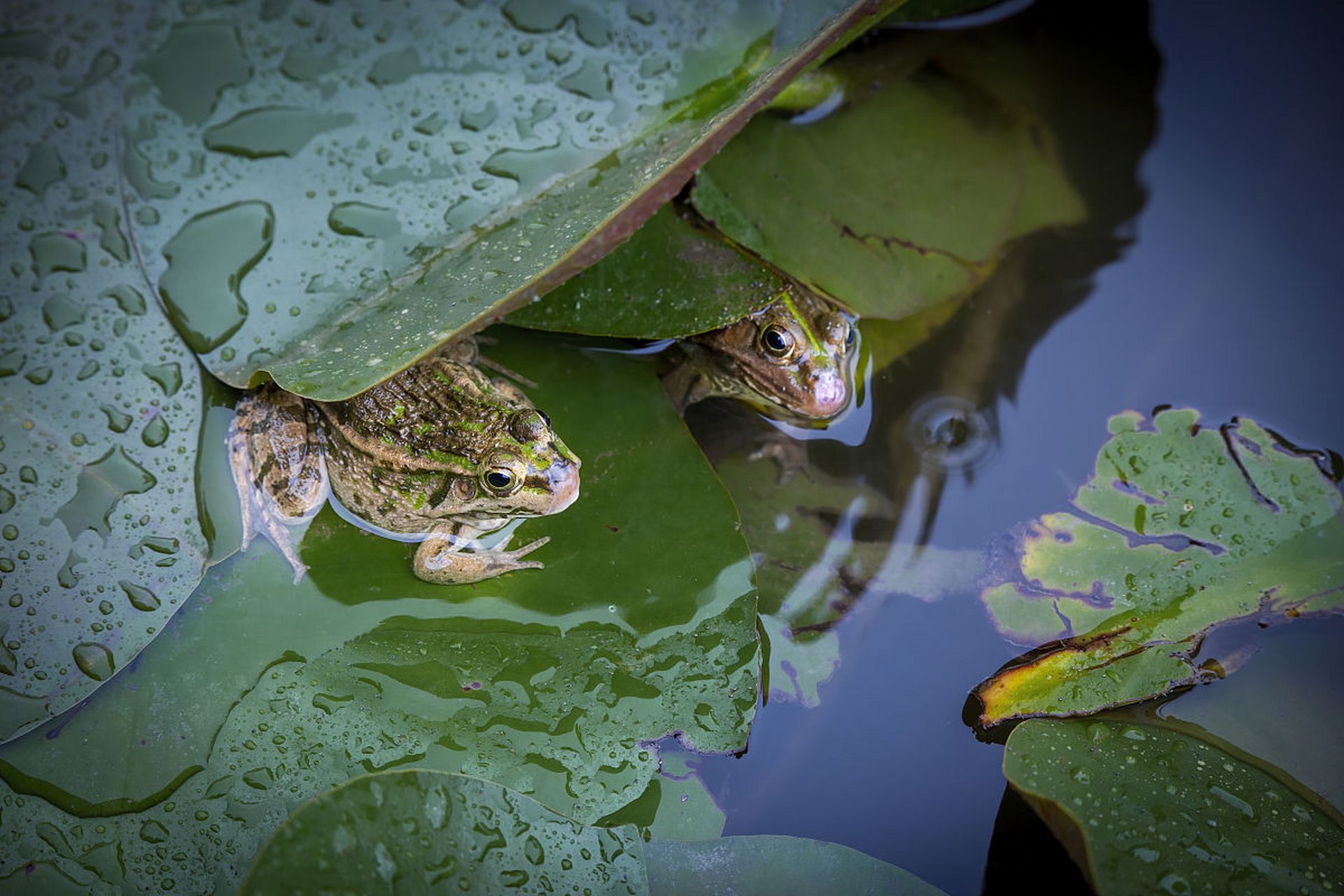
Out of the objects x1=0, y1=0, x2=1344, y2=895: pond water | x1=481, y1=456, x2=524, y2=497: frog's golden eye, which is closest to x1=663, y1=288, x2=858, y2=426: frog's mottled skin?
x1=0, y1=0, x2=1344, y2=895: pond water

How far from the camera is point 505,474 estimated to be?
2.13 m

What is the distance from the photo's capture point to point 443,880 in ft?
5.74

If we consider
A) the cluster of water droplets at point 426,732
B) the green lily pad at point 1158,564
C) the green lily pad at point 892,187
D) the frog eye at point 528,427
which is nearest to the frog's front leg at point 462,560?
the cluster of water droplets at point 426,732

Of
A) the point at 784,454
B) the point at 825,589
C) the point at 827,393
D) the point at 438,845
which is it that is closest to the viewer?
the point at 438,845

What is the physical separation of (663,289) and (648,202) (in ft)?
1.58

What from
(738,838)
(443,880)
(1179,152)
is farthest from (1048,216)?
(443,880)

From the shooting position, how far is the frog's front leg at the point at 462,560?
2191mm

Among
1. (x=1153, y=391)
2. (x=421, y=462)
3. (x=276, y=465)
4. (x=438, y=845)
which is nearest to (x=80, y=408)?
A: (x=276, y=465)

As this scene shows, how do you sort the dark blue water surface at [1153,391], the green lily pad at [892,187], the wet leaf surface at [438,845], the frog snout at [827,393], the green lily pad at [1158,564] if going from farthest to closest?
the frog snout at [827,393]
the green lily pad at [892,187]
the dark blue water surface at [1153,391]
the green lily pad at [1158,564]
the wet leaf surface at [438,845]

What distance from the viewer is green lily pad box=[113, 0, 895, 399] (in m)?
1.97

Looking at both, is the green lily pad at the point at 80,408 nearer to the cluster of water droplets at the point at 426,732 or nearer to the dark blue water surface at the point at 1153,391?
the cluster of water droplets at the point at 426,732

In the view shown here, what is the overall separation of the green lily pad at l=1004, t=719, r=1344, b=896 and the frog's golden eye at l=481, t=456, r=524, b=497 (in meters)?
1.36

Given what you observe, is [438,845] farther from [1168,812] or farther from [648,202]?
[1168,812]

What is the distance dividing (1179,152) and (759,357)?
63.5 inches
